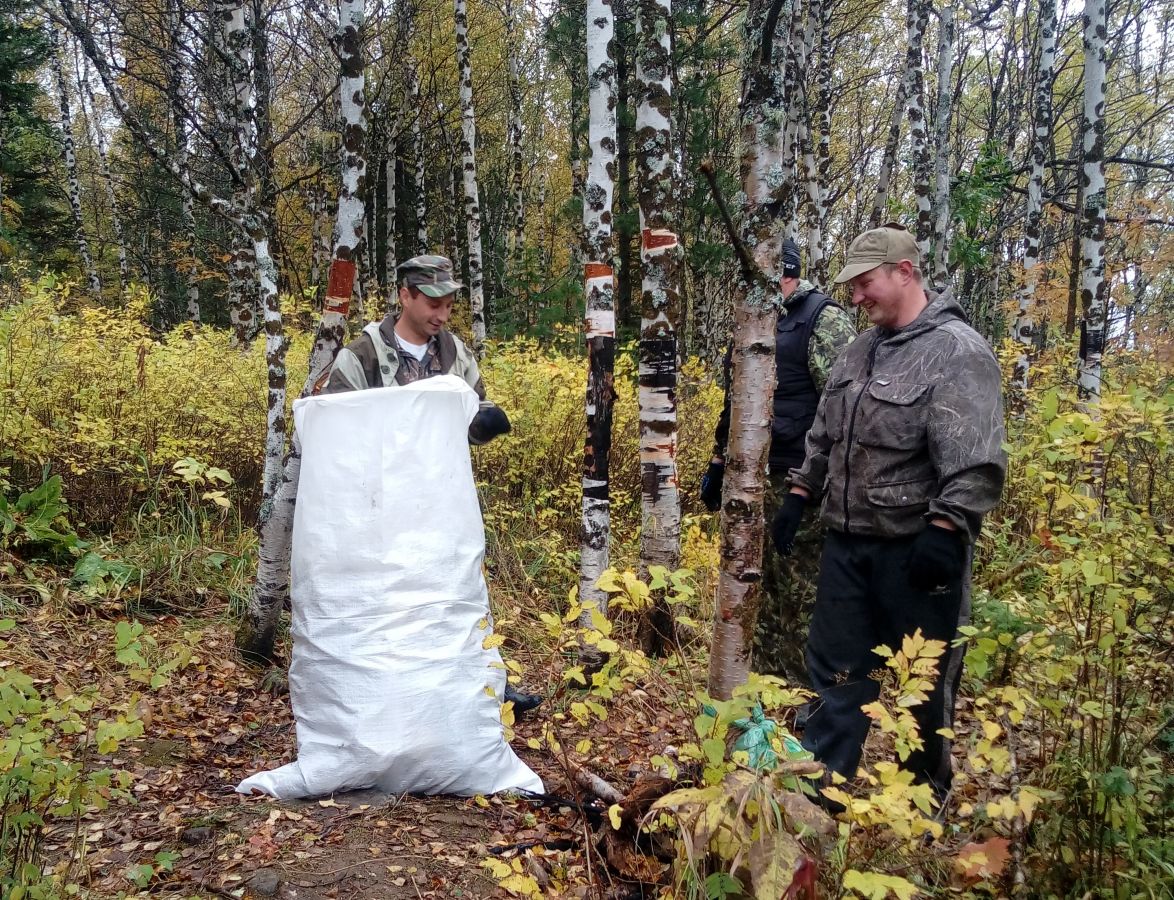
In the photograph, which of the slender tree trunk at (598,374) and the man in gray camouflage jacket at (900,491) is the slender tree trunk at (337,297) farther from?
the man in gray camouflage jacket at (900,491)

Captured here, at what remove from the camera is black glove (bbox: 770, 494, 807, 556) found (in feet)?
9.10

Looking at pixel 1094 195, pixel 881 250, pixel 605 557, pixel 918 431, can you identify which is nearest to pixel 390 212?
pixel 1094 195

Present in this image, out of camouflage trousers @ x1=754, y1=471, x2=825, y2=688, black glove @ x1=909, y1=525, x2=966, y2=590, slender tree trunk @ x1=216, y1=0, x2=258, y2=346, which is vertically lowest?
camouflage trousers @ x1=754, y1=471, x2=825, y2=688

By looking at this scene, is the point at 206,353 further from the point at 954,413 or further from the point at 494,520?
the point at 954,413

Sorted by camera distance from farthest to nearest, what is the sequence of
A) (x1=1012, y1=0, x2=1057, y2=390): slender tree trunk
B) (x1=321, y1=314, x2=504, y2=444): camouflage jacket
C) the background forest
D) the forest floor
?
(x1=1012, y1=0, x2=1057, y2=390): slender tree trunk < (x1=321, y1=314, x2=504, y2=444): camouflage jacket < the forest floor < the background forest

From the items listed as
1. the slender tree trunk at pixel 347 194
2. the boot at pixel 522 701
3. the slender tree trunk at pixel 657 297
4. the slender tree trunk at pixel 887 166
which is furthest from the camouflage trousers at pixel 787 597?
the slender tree trunk at pixel 887 166

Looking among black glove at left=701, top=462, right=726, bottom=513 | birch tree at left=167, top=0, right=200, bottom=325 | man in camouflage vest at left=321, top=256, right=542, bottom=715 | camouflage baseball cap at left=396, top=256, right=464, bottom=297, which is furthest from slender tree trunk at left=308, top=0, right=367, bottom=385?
black glove at left=701, top=462, right=726, bottom=513

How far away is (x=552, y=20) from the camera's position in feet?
42.5

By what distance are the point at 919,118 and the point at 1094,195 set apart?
10.2 feet

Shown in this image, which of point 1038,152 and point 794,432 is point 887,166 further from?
point 794,432

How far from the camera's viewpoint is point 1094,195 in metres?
6.48

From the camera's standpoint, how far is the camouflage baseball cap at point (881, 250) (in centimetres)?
239

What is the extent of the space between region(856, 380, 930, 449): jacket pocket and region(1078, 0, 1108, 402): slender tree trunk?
5.13m

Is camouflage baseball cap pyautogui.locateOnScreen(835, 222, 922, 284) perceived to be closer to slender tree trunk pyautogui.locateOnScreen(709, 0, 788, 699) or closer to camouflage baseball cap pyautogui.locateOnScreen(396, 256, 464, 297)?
slender tree trunk pyautogui.locateOnScreen(709, 0, 788, 699)
